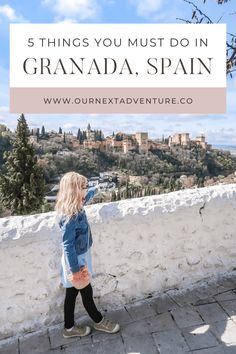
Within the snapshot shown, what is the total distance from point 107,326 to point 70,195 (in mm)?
736

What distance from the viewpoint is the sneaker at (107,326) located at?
6.49 ft

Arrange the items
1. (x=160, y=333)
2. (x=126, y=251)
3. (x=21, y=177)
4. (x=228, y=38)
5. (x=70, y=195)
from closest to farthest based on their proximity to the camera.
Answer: (x=70, y=195) < (x=160, y=333) < (x=126, y=251) < (x=228, y=38) < (x=21, y=177)

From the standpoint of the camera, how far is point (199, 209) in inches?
95.0

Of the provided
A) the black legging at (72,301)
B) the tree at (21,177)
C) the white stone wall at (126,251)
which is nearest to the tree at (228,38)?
the white stone wall at (126,251)

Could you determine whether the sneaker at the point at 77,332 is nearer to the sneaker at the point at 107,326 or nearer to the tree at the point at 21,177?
the sneaker at the point at 107,326

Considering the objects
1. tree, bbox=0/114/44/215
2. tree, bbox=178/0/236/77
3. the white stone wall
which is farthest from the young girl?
tree, bbox=0/114/44/215

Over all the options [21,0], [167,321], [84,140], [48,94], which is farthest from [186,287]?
[84,140]

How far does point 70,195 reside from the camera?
1.84m

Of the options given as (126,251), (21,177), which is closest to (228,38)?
(126,251)

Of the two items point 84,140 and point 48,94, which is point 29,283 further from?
point 84,140

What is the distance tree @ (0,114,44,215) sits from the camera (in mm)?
26773

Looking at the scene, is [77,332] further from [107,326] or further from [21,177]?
[21,177]

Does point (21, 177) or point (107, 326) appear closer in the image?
point (107, 326)

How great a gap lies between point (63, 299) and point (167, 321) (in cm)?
59
